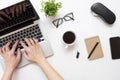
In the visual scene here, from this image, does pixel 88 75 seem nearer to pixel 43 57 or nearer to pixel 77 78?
pixel 77 78

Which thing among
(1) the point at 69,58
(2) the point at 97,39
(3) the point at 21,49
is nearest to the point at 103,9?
(2) the point at 97,39

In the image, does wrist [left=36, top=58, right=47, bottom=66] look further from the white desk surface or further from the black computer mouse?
the black computer mouse

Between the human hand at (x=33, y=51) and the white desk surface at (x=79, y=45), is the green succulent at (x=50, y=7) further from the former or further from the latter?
the human hand at (x=33, y=51)

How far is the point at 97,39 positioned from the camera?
3.67ft

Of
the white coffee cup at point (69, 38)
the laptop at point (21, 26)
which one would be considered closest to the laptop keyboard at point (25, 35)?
the laptop at point (21, 26)

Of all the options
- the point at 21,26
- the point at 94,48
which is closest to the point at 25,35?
the point at 21,26

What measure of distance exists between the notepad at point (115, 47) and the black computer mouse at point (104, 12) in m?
0.08

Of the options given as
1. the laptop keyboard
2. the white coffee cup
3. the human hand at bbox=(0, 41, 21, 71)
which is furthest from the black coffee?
the human hand at bbox=(0, 41, 21, 71)

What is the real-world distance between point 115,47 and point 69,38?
8.4 inches

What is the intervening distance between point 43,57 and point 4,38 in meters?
0.19

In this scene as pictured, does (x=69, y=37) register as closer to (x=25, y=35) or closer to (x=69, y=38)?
(x=69, y=38)

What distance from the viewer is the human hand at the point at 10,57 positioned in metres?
1.06

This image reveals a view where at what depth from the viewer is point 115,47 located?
1114 mm

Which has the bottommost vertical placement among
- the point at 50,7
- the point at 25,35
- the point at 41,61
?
the point at 41,61
